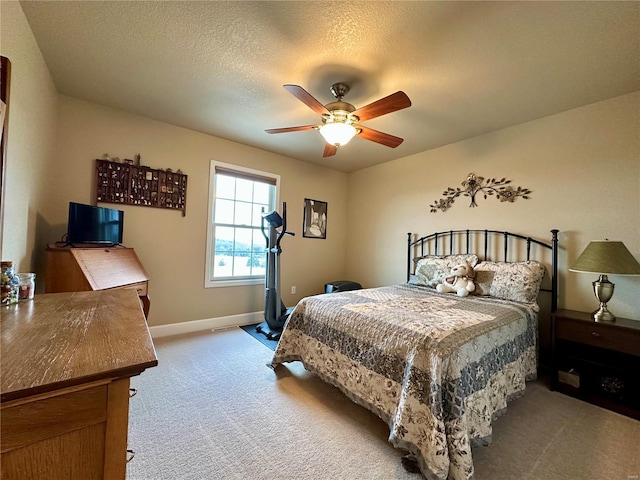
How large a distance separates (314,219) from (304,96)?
109 inches

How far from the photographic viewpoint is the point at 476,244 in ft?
10.7

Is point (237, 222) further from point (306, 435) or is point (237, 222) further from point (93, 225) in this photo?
point (306, 435)

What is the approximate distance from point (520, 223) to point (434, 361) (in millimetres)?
2319

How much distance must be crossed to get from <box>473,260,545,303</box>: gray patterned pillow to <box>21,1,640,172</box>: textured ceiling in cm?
153

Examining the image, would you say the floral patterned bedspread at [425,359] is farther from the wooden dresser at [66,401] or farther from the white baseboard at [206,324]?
the white baseboard at [206,324]

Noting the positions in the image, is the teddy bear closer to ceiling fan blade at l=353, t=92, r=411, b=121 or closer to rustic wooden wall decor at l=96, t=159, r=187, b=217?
ceiling fan blade at l=353, t=92, r=411, b=121

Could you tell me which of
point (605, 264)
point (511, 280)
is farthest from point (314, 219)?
Answer: point (605, 264)

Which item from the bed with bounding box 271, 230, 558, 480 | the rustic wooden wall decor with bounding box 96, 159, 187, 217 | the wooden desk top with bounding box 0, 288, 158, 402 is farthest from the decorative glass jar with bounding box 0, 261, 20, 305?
the rustic wooden wall decor with bounding box 96, 159, 187, 217

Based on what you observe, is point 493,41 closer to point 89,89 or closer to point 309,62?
point 309,62

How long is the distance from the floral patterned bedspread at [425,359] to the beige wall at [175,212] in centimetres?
165

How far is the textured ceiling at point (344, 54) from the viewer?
162 cm

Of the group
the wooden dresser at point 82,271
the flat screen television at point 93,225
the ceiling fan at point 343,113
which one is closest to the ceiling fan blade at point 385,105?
the ceiling fan at point 343,113

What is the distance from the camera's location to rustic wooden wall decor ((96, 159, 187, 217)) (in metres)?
2.84

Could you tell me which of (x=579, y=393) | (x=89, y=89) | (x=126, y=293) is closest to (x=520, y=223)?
(x=579, y=393)
